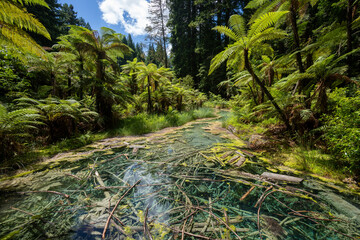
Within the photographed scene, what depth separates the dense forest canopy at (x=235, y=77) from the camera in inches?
91.8

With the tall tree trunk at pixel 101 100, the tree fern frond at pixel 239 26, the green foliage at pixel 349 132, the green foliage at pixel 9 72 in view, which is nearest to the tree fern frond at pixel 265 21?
the tree fern frond at pixel 239 26

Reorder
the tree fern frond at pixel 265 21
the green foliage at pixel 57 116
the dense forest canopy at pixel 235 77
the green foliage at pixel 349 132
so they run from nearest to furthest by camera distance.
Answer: the green foliage at pixel 349 132 < the dense forest canopy at pixel 235 77 < the tree fern frond at pixel 265 21 < the green foliage at pixel 57 116

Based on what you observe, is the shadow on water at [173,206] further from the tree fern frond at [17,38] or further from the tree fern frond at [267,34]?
the tree fern frond at [267,34]

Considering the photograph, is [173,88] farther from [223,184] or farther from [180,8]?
[180,8]

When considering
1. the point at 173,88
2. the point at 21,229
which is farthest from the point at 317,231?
the point at 173,88

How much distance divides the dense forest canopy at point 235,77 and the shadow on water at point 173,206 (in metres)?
1.03

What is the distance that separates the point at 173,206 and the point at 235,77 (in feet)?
19.4

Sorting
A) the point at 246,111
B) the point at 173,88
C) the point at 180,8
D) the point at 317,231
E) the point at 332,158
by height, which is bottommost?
the point at 317,231

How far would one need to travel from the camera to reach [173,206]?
5.76ft

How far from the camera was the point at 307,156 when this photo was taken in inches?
107

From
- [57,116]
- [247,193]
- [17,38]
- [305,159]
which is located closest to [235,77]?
[305,159]

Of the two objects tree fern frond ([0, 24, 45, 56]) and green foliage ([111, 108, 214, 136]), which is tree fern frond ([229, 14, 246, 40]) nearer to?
tree fern frond ([0, 24, 45, 56])

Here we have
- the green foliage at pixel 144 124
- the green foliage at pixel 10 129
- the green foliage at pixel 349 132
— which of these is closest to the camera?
the green foliage at pixel 349 132

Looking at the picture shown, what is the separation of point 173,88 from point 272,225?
9112mm
